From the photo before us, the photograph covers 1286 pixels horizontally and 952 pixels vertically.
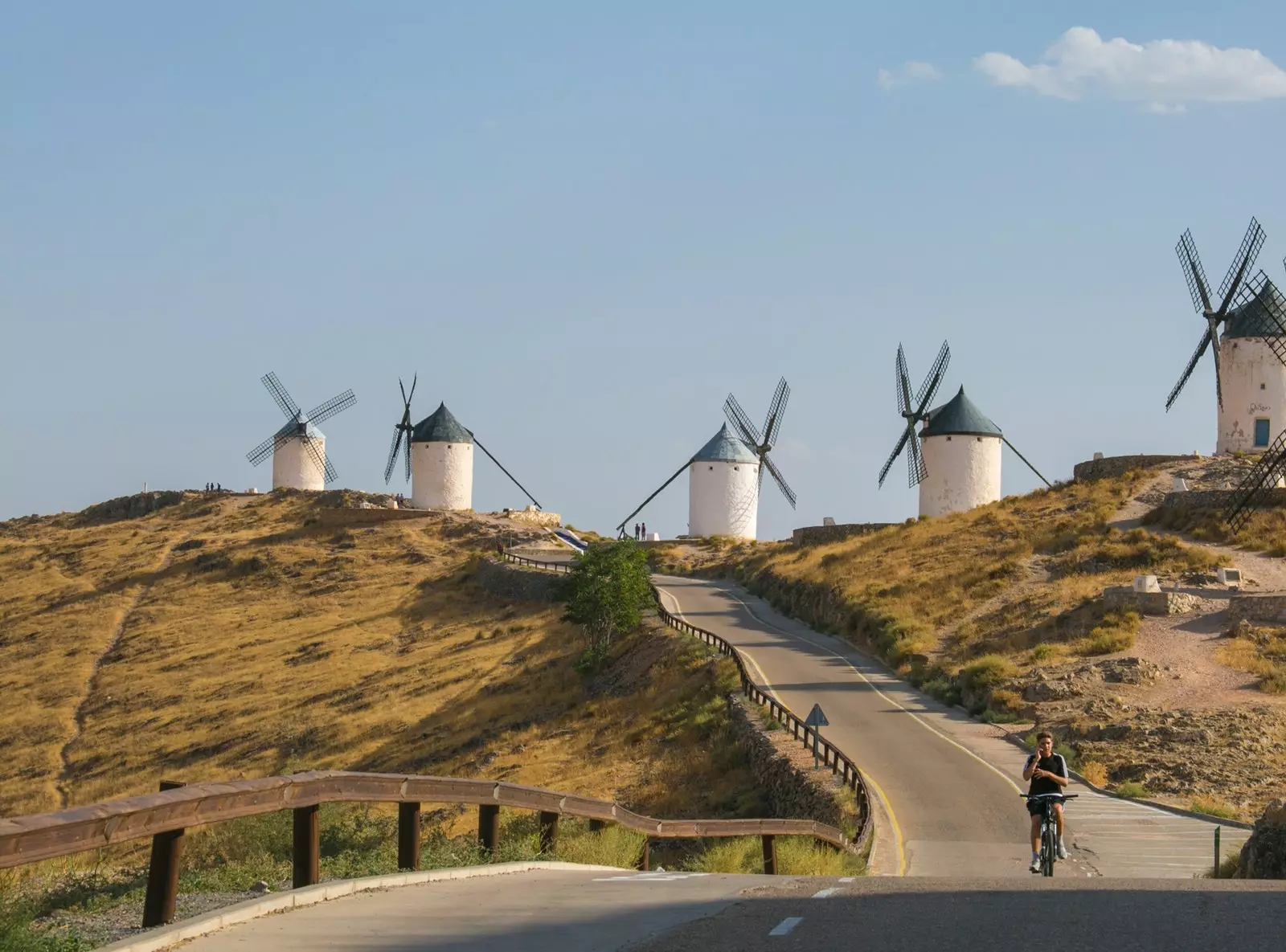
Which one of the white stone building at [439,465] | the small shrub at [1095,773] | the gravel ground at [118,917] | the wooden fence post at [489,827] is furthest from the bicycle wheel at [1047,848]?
the white stone building at [439,465]

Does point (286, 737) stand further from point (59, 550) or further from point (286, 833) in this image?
point (59, 550)

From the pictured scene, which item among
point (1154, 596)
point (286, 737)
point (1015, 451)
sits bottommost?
point (286, 737)

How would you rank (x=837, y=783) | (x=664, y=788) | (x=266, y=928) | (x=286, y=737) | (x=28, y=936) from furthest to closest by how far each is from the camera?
(x=286, y=737)
(x=664, y=788)
(x=837, y=783)
(x=266, y=928)
(x=28, y=936)

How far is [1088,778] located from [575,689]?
23.0 m

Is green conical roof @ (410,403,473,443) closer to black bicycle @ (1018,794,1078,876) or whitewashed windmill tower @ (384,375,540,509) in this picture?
whitewashed windmill tower @ (384,375,540,509)

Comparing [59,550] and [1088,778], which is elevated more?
[59,550]

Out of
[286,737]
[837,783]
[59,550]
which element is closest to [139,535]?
[59,550]

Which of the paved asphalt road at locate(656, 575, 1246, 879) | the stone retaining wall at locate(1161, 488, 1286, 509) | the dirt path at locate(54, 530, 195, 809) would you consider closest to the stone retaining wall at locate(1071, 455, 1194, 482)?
the stone retaining wall at locate(1161, 488, 1286, 509)

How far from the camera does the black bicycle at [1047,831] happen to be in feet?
53.3

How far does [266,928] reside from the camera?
915 centimetres

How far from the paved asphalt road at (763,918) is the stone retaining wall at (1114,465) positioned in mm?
51085

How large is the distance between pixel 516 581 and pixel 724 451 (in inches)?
733

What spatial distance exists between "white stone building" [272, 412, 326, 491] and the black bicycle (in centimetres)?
8862

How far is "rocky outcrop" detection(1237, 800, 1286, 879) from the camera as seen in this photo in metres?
15.0
